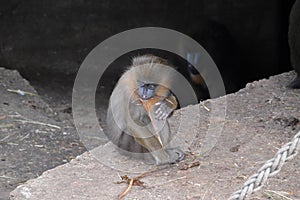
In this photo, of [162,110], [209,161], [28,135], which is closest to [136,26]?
[28,135]

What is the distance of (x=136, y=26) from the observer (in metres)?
7.72

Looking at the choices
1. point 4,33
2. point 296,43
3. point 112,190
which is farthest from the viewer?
point 4,33

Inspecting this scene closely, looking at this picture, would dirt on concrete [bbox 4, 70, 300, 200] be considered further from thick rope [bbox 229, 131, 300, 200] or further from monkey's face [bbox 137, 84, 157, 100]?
thick rope [bbox 229, 131, 300, 200]

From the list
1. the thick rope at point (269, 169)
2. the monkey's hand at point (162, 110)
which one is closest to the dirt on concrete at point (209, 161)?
the monkey's hand at point (162, 110)

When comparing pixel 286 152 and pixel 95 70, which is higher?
pixel 286 152

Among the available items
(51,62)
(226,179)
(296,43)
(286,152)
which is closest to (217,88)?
(296,43)

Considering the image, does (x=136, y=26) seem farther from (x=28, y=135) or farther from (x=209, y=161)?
(x=209, y=161)

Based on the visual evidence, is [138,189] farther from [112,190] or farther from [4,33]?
[4,33]

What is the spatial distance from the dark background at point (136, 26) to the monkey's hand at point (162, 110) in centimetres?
360

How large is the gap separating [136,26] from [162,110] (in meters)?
4.29

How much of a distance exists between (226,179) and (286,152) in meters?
1.24

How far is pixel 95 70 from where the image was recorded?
738 cm

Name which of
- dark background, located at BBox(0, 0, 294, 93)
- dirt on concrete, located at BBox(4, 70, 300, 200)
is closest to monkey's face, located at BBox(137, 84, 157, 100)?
dirt on concrete, located at BBox(4, 70, 300, 200)

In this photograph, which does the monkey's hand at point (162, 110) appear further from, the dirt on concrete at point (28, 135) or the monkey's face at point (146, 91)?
the dirt on concrete at point (28, 135)
